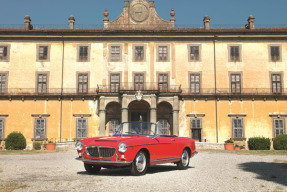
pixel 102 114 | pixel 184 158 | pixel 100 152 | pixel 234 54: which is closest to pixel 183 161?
pixel 184 158

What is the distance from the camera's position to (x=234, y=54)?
106 feet

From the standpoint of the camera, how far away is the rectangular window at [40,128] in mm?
30781

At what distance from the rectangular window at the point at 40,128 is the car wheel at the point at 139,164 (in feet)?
77.0

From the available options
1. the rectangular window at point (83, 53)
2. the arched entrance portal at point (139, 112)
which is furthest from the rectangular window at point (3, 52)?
the arched entrance portal at point (139, 112)

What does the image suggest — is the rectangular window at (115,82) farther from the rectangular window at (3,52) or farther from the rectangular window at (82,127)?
the rectangular window at (3,52)

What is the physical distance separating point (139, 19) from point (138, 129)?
23698mm

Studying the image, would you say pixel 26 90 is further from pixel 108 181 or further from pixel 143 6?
pixel 108 181

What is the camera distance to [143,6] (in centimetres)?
3259

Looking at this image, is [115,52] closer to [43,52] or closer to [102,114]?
[102,114]

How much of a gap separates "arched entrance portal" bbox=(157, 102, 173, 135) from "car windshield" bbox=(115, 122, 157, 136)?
21.0 m

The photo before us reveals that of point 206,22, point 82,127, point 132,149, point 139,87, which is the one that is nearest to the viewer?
point 132,149

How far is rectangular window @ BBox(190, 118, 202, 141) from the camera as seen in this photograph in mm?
31062

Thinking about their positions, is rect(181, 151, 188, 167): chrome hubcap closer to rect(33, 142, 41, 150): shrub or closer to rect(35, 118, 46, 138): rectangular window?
rect(33, 142, 41, 150): shrub

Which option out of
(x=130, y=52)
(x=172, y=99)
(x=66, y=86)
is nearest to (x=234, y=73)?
(x=172, y=99)
